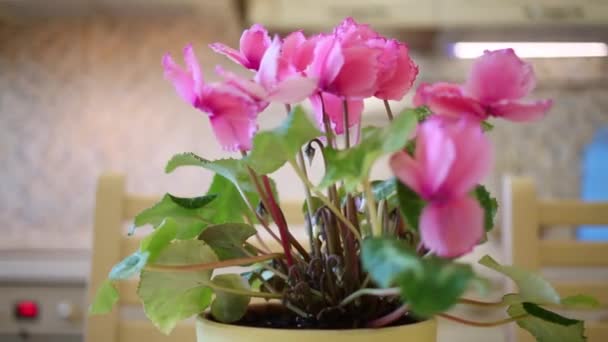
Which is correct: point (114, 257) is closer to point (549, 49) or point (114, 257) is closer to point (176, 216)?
point (176, 216)

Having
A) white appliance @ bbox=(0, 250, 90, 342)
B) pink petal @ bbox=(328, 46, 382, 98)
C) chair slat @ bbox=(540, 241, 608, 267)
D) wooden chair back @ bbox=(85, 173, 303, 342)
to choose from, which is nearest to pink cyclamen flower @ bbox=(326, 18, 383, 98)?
pink petal @ bbox=(328, 46, 382, 98)

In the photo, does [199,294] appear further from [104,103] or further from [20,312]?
[104,103]

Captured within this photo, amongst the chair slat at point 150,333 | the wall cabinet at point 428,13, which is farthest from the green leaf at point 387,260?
the wall cabinet at point 428,13

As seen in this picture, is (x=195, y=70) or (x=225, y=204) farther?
(x=225, y=204)

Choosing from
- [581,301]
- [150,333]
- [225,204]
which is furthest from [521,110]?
[150,333]

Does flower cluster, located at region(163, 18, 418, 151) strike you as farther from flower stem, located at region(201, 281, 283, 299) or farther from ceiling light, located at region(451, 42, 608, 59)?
ceiling light, located at region(451, 42, 608, 59)
